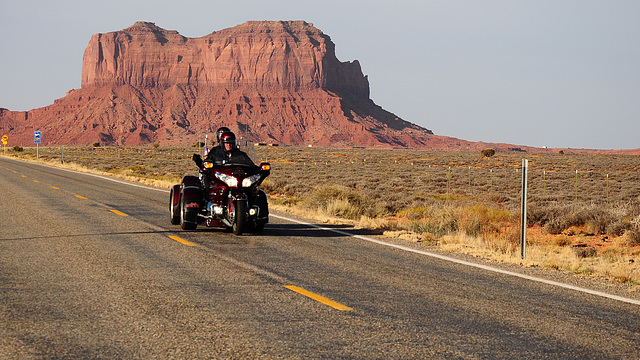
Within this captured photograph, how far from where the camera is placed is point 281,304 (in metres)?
6.50

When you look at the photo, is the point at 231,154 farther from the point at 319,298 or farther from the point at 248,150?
the point at 319,298

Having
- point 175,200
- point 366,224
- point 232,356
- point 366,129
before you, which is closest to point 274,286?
point 232,356

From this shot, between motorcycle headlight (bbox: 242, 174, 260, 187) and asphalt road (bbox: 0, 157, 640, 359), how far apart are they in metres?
1.03

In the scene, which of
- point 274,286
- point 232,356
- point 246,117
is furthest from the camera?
point 246,117

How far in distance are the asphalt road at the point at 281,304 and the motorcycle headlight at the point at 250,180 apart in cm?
103

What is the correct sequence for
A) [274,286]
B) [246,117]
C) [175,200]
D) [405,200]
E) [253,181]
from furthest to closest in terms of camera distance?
[246,117], [405,200], [175,200], [253,181], [274,286]

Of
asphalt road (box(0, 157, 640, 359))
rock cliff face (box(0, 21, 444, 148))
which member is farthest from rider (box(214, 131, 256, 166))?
rock cliff face (box(0, 21, 444, 148))

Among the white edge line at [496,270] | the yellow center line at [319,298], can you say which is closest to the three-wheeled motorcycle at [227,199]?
the white edge line at [496,270]

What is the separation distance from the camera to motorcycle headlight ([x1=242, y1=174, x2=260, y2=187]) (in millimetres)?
11617

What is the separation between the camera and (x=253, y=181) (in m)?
11.8

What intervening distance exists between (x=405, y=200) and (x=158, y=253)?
16.0m

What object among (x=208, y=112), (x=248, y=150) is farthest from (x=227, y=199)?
(x=208, y=112)

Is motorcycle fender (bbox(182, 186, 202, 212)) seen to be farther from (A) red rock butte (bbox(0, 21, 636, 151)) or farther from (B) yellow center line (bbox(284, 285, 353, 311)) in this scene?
(A) red rock butte (bbox(0, 21, 636, 151))

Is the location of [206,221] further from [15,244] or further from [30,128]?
[30,128]
